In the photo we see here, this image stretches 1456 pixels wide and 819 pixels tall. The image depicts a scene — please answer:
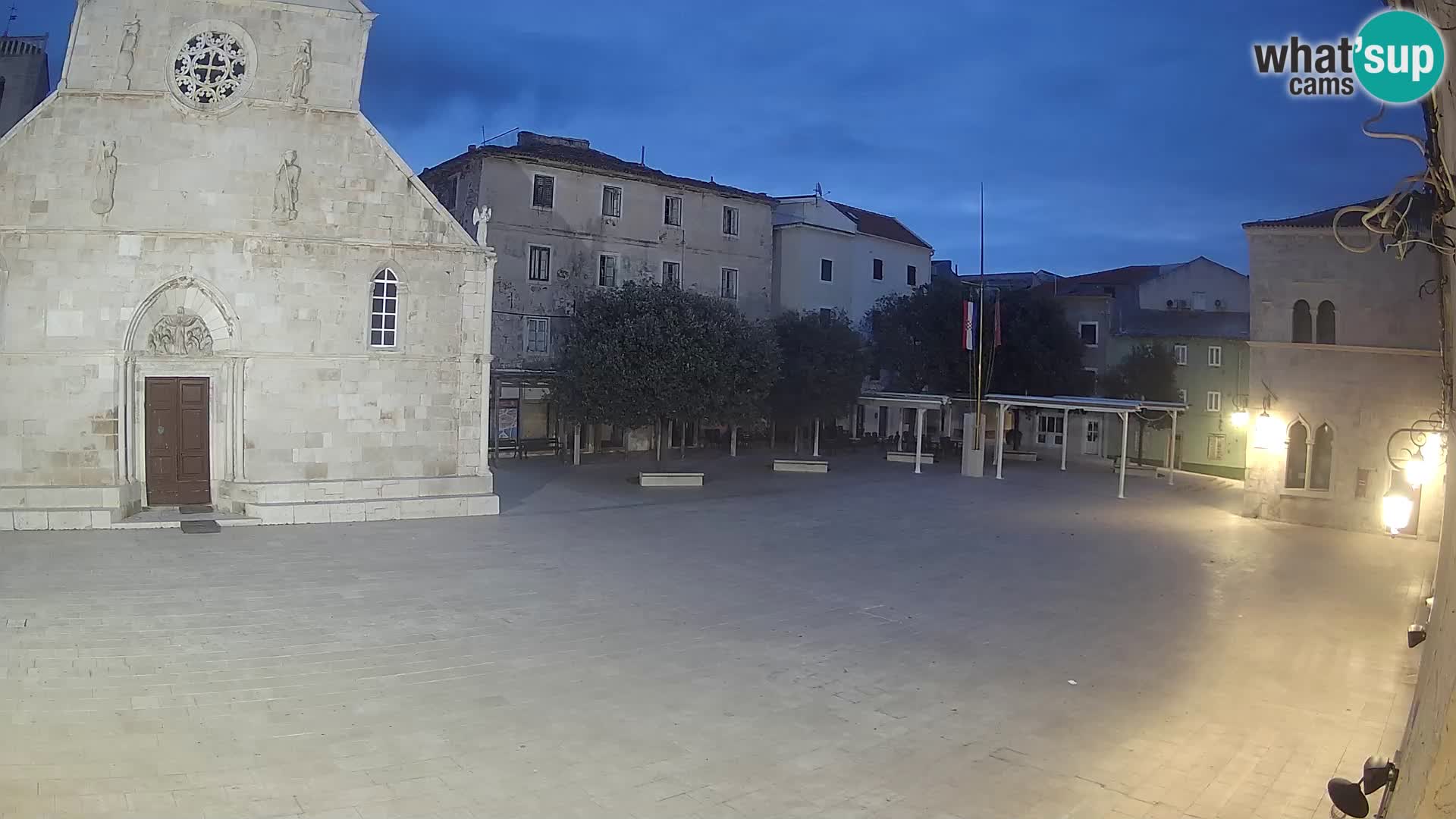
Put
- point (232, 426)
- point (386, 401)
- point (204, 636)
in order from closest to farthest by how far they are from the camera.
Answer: point (204, 636)
point (232, 426)
point (386, 401)

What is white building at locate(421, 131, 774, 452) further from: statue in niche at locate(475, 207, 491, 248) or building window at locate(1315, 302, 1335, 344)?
building window at locate(1315, 302, 1335, 344)

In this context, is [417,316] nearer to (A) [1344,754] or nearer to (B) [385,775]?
(B) [385,775]

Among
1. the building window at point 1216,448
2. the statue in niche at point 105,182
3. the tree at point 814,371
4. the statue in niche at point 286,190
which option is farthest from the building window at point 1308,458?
the statue in niche at point 105,182

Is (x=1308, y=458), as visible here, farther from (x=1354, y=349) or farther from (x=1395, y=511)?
(x=1395, y=511)

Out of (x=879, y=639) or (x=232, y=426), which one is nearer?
(x=879, y=639)

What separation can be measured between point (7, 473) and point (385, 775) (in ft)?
49.3

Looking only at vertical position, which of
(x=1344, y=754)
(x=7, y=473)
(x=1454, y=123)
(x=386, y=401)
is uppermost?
(x=1454, y=123)

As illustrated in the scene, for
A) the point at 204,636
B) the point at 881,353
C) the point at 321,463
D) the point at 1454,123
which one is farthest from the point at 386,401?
the point at 881,353

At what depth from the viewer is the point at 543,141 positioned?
4134 centimetres

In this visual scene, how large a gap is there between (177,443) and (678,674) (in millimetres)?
14096

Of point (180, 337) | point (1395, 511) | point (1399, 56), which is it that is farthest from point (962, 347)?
point (1399, 56)

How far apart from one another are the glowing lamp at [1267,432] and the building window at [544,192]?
24.9 metres

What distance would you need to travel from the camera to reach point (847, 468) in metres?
34.7

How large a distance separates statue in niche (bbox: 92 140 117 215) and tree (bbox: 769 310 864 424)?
22.6 meters
